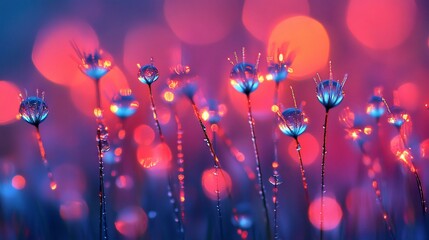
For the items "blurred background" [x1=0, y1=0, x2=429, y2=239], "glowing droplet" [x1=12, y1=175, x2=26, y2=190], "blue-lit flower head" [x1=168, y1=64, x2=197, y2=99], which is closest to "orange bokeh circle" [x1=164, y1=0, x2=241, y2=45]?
"blurred background" [x1=0, y1=0, x2=429, y2=239]

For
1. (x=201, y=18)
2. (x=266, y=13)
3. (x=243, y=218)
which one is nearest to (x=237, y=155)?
(x=243, y=218)

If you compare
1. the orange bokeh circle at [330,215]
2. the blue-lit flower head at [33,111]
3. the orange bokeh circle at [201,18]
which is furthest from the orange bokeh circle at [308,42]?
the blue-lit flower head at [33,111]

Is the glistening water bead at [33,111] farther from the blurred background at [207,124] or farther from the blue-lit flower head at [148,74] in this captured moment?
the blue-lit flower head at [148,74]

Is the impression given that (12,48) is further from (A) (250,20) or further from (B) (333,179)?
(B) (333,179)

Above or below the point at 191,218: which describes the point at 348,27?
above

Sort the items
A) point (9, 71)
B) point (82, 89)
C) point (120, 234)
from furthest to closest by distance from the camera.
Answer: point (9, 71)
point (82, 89)
point (120, 234)

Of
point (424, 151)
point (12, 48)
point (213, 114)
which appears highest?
point (12, 48)

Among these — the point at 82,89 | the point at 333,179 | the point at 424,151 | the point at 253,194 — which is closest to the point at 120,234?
the point at 253,194

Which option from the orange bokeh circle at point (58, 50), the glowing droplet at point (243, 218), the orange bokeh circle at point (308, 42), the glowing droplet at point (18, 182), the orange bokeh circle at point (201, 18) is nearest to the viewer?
the glowing droplet at point (243, 218)
